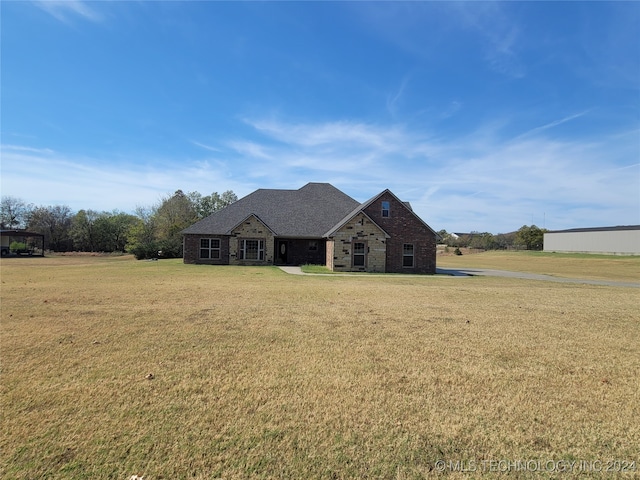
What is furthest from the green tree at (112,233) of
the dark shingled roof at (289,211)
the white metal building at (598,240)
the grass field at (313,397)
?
the white metal building at (598,240)

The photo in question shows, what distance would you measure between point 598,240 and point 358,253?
69093 millimetres

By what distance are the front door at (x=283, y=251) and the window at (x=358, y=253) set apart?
716 cm

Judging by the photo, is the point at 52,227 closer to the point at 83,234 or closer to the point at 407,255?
the point at 83,234

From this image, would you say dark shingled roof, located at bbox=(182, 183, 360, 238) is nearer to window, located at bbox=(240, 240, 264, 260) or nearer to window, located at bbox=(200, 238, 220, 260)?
window, located at bbox=(200, 238, 220, 260)

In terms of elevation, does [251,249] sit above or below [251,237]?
below

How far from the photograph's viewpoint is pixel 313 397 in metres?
4.20

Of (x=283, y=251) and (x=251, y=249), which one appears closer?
(x=251, y=249)

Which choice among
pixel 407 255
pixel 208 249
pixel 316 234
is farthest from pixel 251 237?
pixel 407 255

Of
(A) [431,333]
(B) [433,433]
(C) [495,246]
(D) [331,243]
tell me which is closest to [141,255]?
(D) [331,243]

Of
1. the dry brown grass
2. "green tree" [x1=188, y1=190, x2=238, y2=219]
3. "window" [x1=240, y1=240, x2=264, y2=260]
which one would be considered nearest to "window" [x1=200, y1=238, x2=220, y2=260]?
"window" [x1=240, y1=240, x2=264, y2=260]

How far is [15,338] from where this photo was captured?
6.35m

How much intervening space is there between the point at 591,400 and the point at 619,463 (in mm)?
1327

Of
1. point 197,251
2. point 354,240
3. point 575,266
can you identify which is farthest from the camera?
point 575,266

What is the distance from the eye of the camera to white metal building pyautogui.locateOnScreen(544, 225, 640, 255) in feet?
213
